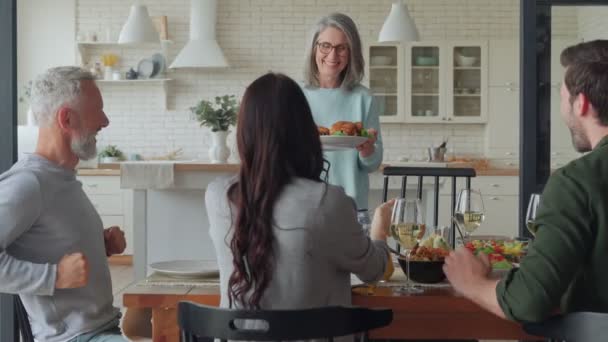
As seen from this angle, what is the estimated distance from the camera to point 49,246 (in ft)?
7.38

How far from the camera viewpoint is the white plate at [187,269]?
2361 mm

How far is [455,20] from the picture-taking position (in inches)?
353

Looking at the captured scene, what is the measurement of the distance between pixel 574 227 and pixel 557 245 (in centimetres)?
5

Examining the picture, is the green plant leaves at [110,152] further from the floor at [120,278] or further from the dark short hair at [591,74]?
the dark short hair at [591,74]

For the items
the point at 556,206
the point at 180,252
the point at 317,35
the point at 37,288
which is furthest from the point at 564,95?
the point at 180,252

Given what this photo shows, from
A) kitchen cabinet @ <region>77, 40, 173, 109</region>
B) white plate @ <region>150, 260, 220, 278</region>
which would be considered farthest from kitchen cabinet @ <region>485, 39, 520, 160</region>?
white plate @ <region>150, 260, 220, 278</region>

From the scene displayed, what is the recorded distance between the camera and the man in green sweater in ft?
5.51

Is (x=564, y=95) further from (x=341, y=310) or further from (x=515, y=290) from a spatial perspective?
(x=341, y=310)

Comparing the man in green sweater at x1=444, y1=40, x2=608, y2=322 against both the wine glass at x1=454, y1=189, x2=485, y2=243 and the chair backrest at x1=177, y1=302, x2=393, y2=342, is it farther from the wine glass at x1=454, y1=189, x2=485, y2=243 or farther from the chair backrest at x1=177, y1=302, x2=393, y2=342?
the wine glass at x1=454, y1=189, x2=485, y2=243

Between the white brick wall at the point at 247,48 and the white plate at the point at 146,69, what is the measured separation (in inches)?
6.0

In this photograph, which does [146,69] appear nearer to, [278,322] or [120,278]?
[120,278]

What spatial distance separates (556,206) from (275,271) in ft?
1.96

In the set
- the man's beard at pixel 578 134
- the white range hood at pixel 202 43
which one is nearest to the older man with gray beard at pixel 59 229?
the man's beard at pixel 578 134

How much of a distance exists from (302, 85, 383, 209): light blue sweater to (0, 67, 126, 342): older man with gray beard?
1.26 metres
